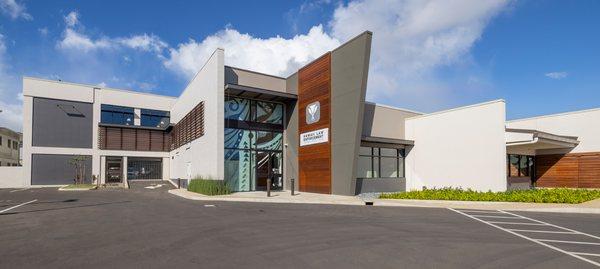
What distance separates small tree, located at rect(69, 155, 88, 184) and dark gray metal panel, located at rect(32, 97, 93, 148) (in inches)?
60.7

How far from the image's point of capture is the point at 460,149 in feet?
74.2

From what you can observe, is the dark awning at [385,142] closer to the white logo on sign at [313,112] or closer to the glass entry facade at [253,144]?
the white logo on sign at [313,112]

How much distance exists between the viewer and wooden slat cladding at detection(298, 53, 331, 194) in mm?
22469

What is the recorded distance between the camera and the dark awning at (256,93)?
23.0 m

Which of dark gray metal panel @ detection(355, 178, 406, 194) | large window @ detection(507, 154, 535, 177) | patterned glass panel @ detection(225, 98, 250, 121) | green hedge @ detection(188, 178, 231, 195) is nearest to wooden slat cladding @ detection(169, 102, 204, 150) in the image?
patterned glass panel @ detection(225, 98, 250, 121)

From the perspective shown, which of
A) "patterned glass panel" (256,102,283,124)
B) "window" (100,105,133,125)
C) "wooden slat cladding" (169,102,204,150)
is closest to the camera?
"patterned glass panel" (256,102,283,124)

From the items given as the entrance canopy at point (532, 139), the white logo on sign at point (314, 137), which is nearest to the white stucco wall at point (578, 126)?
the entrance canopy at point (532, 139)

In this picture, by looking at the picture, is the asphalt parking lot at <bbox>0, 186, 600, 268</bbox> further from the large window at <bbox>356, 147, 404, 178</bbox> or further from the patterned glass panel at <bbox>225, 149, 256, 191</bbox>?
the large window at <bbox>356, 147, 404, 178</bbox>

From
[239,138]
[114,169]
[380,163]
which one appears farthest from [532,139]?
[114,169]

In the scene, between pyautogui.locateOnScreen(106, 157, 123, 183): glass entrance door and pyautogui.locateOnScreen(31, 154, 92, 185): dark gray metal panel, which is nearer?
pyautogui.locateOnScreen(31, 154, 92, 185): dark gray metal panel

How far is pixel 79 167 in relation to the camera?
3728 cm

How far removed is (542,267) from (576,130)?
24.9 m

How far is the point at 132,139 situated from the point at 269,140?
21.1 meters

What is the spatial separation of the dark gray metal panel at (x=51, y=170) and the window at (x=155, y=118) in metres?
7.77
